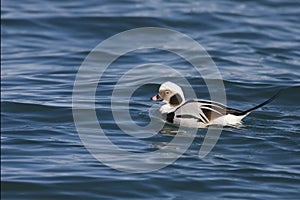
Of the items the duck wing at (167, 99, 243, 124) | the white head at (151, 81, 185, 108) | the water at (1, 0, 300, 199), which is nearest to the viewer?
the water at (1, 0, 300, 199)

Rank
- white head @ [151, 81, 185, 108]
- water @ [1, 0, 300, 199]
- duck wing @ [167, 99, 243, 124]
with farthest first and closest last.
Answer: white head @ [151, 81, 185, 108] → duck wing @ [167, 99, 243, 124] → water @ [1, 0, 300, 199]

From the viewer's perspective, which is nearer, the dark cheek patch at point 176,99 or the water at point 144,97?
A: the water at point 144,97

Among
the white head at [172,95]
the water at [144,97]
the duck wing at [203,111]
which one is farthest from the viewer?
the white head at [172,95]

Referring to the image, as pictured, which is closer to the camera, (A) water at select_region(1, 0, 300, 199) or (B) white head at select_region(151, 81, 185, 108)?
(A) water at select_region(1, 0, 300, 199)

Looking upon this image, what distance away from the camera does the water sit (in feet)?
29.4

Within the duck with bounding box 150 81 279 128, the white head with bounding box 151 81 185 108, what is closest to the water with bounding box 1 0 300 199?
the duck with bounding box 150 81 279 128

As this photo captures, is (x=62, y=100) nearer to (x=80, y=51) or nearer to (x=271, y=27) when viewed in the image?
(x=80, y=51)

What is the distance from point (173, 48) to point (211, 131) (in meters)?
5.52

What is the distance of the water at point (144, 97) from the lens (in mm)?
8969

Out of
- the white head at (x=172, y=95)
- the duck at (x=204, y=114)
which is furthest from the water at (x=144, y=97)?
the white head at (x=172, y=95)

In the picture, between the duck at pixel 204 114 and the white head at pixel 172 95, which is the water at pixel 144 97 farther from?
the white head at pixel 172 95

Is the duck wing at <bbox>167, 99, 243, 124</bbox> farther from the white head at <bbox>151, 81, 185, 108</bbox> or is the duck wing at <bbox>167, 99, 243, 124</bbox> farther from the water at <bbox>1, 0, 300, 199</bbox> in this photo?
the white head at <bbox>151, 81, 185, 108</bbox>

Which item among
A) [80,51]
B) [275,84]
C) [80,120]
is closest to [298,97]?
[275,84]

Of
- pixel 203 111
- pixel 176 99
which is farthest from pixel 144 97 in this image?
pixel 203 111
